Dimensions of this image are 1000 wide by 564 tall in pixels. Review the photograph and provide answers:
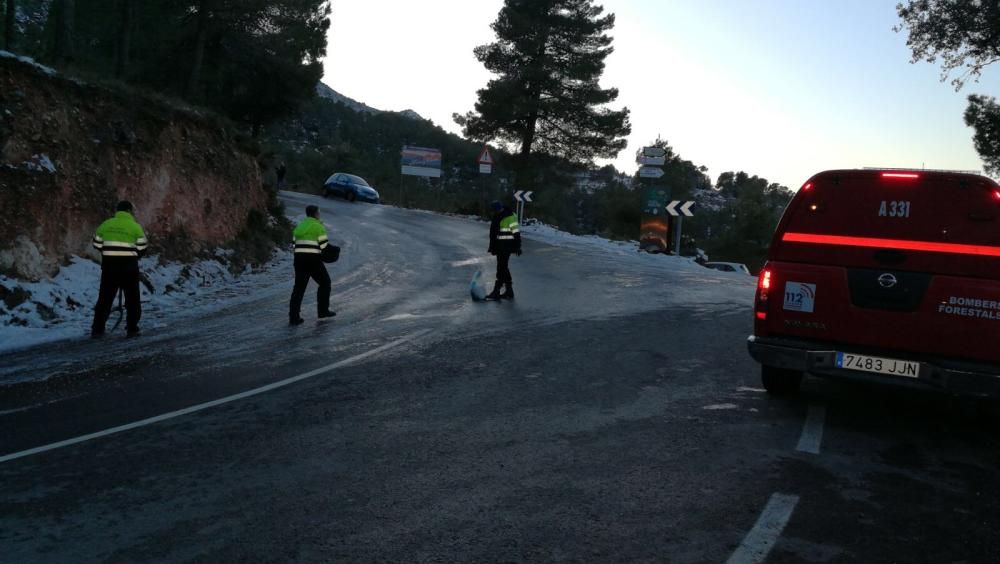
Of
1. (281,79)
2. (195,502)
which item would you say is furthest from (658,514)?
(281,79)

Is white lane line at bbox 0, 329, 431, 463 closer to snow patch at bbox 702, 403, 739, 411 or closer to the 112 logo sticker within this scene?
snow patch at bbox 702, 403, 739, 411

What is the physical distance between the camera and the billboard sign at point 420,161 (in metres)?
48.1

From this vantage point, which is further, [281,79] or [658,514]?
[281,79]

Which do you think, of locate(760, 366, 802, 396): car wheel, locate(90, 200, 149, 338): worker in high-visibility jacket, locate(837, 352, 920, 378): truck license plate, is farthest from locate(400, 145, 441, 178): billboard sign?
locate(837, 352, 920, 378): truck license plate

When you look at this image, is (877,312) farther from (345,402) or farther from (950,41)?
(950,41)

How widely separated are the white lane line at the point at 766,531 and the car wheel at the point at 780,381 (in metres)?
2.64

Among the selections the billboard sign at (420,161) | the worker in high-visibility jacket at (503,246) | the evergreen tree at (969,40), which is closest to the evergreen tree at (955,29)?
A: the evergreen tree at (969,40)

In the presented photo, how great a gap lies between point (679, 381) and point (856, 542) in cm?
372

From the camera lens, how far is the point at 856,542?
381 cm

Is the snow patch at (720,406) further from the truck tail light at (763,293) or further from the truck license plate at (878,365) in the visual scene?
the truck license plate at (878,365)

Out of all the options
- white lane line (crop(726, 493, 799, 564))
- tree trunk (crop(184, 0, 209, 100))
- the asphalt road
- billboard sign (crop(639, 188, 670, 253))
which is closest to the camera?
white lane line (crop(726, 493, 799, 564))

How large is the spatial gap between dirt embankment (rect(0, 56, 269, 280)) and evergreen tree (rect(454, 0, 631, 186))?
72.6 feet

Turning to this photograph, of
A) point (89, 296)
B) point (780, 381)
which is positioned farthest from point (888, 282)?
point (89, 296)

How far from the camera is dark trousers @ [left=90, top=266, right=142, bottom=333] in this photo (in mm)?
9836
